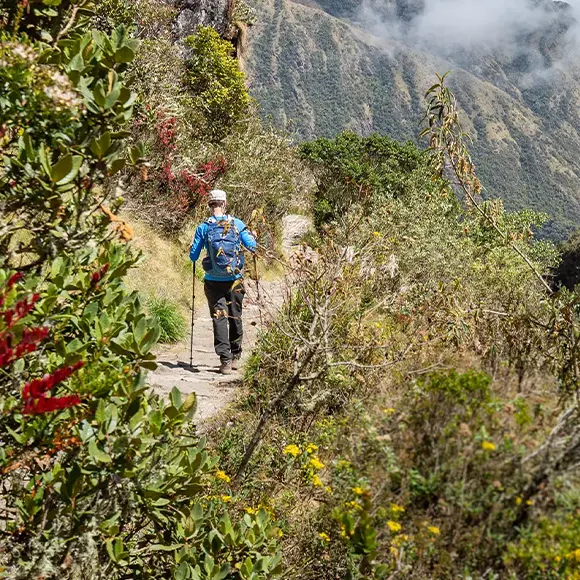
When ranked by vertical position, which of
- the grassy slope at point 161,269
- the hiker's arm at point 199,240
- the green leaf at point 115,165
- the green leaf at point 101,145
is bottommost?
the grassy slope at point 161,269

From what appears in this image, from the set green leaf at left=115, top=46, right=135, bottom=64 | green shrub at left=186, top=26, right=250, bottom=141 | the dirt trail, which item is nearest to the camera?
green leaf at left=115, top=46, right=135, bottom=64

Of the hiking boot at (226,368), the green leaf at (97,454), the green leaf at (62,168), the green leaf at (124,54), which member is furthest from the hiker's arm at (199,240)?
the green leaf at (97,454)

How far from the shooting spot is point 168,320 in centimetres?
844

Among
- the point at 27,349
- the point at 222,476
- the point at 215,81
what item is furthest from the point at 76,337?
the point at 215,81

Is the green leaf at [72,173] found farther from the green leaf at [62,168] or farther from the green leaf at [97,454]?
the green leaf at [97,454]

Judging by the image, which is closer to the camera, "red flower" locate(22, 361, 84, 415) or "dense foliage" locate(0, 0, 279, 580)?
"red flower" locate(22, 361, 84, 415)

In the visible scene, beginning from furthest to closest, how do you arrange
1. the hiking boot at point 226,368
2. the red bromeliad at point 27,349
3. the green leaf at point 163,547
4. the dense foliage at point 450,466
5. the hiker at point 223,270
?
the hiking boot at point 226,368
the hiker at point 223,270
the green leaf at point 163,547
the red bromeliad at point 27,349
the dense foliage at point 450,466

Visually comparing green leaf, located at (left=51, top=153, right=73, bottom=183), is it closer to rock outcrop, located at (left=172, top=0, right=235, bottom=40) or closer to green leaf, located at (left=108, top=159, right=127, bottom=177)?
green leaf, located at (left=108, top=159, right=127, bottom=177)

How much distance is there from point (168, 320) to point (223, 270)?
2.34 metres

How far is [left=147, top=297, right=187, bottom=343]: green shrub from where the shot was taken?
8376 mm

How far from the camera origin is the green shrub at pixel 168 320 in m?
8.38

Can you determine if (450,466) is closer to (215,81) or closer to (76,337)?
(76,337)

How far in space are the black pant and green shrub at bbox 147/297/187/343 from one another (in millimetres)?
1579

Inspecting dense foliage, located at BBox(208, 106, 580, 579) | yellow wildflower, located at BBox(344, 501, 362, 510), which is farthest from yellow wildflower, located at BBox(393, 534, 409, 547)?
yellow wildflower, located at BBox(344, 501, 362, 510)
